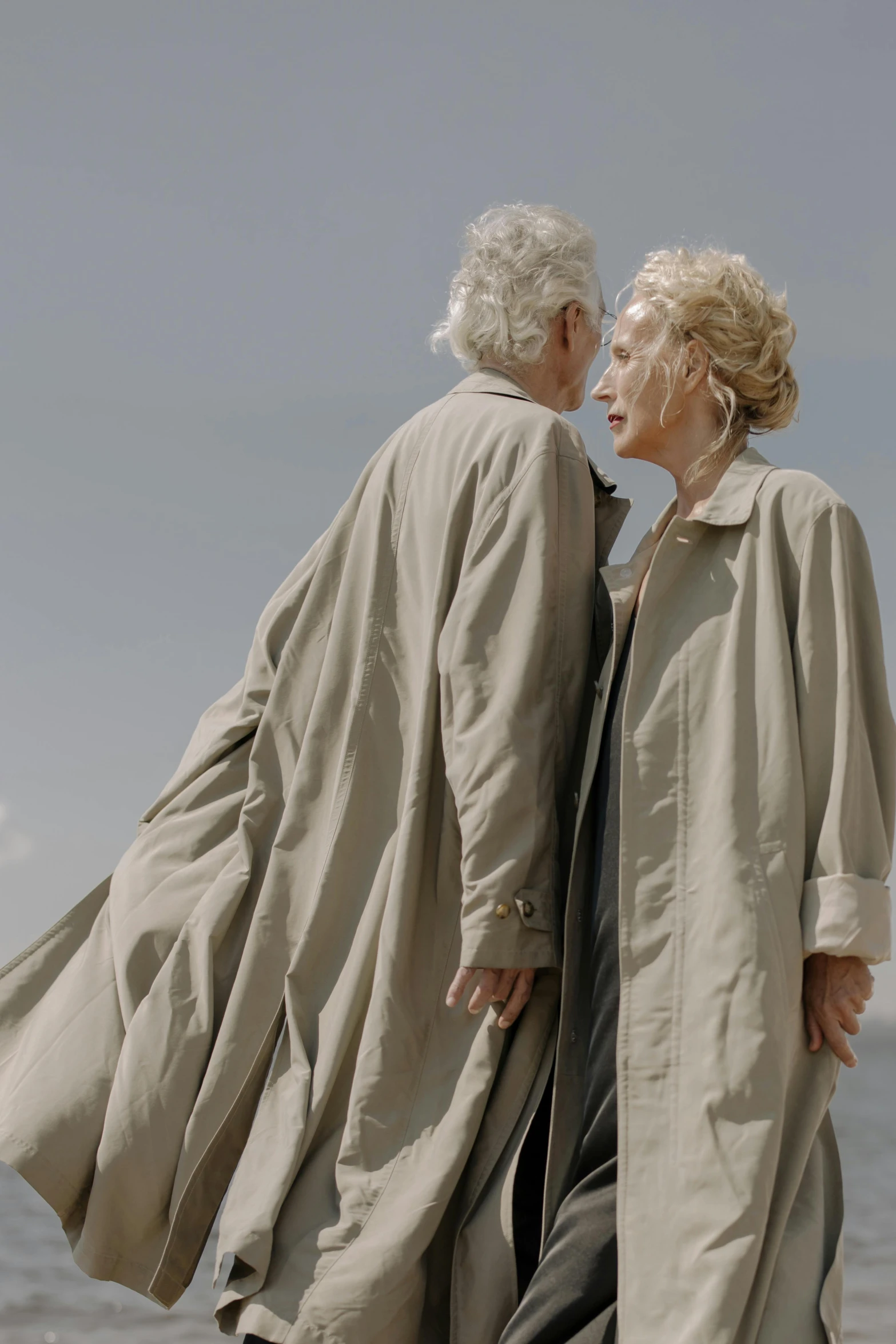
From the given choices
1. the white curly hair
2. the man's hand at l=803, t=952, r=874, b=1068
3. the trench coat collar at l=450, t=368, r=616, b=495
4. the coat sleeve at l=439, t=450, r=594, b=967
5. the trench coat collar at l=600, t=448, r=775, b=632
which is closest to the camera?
the man's hand at l=803, t=952, r=874, b=1068

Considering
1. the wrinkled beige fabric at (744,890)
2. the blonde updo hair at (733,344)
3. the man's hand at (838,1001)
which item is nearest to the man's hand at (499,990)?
the wrinkled beige fabric at (744,890)

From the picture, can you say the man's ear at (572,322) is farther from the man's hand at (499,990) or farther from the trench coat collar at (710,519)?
the man's hand at (499,990)

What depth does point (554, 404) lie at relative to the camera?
3.26 metres

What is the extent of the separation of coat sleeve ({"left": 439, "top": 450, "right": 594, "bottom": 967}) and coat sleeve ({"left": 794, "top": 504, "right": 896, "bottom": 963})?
1.51 feet

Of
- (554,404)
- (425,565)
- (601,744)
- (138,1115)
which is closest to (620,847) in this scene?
(601,744)

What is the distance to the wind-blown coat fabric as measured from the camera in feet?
6.80

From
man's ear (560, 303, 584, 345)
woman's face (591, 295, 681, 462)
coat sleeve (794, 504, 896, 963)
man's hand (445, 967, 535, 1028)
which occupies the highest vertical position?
man's ear (560, 303, 584, 345)

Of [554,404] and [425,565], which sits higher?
[554,404]

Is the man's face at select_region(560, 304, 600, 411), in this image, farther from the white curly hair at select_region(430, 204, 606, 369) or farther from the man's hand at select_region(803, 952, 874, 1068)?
the man's hand at select_region(803, 952, 874, 1068)

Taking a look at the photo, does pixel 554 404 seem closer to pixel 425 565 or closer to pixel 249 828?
pixel 425 565

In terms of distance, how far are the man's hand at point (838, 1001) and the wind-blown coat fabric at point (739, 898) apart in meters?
0.03

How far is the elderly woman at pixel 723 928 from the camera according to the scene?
6.84ft

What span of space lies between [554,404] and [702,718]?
45.7 inches

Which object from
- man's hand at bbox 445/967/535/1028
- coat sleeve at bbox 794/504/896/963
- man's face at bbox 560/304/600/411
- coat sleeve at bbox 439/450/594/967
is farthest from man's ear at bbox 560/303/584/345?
man's hand at bbox 445/967/535/1028
